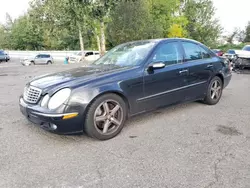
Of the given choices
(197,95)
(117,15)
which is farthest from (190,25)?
(197,95)

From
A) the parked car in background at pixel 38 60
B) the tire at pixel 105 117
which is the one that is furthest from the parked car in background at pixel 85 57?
the tire at pixel 105 117

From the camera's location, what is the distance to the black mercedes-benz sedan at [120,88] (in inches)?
124

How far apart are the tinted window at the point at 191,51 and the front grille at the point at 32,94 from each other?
109 inches

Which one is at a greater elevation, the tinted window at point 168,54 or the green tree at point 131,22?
the green tree at point 131,22

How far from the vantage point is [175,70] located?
419 centimetres

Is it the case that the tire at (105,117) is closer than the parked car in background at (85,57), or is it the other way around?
the tire at (105,117)

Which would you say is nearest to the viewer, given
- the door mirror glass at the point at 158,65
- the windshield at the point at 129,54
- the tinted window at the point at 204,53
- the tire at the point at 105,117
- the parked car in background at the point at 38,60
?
the tire at the point at 105,117

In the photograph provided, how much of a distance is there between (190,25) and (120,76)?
131ft

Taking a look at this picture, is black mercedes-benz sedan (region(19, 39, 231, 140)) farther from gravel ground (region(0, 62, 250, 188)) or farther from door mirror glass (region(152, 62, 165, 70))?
gravel ground (region(0, 62, 250, 188))

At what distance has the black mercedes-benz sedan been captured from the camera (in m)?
3.14

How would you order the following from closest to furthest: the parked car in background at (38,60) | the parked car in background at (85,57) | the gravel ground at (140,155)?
the gravel ground at (140,155)
the parked car in background at (85,57)
the parked car in background at (38,60)

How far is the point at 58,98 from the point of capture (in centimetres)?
312

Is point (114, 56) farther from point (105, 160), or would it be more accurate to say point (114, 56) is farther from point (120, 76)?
point (105, 160)

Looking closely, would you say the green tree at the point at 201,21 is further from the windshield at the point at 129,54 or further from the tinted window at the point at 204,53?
the windshield at the point at 129,54
